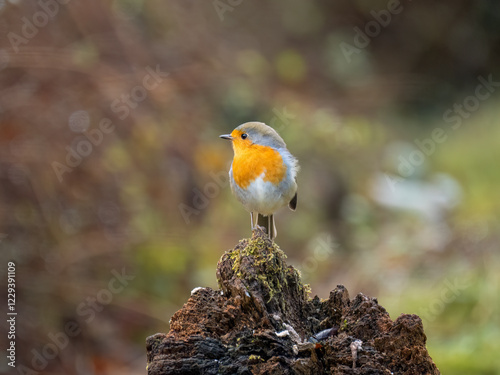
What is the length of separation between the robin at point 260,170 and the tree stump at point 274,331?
1.64m

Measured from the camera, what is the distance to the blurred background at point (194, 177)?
21.6 feet

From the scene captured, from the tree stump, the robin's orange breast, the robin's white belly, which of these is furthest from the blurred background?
the tree stump

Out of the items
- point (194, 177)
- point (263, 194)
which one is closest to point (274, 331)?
point (263, 194)

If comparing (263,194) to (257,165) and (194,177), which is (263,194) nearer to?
(257,165)

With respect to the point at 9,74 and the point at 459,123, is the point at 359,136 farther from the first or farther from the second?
the point at 9,74

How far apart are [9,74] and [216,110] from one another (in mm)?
3468

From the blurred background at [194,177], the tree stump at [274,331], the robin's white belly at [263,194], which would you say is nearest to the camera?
the tree stump at [274,331]

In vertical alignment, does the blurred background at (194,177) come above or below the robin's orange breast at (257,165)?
above

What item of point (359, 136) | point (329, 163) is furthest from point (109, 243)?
point (359, 136)

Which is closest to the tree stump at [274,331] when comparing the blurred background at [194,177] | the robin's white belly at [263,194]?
the robin's white belly at [263,194]

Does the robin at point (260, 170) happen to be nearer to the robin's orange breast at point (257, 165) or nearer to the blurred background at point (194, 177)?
the robin's orange breast at point (257, 165)

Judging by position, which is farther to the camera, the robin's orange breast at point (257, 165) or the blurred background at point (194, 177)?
the blurred background at point (194, 177)

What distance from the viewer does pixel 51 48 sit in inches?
282

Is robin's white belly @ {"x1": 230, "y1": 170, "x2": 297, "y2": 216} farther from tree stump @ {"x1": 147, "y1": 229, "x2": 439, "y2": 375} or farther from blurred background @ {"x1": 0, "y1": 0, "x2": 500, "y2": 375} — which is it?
blurred background @ {"x1": 0, "y1": 0, "x2": 500, "y2": 375}
